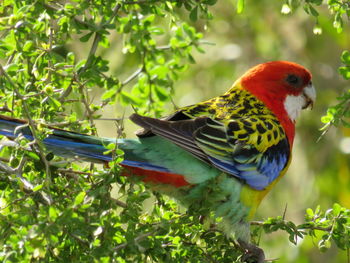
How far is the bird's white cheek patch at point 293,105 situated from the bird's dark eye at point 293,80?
0.10 metres

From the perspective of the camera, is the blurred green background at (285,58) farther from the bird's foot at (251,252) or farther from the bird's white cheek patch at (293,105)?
the bird's foot at (251,252)

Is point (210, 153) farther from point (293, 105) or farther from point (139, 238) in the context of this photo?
point (293, 105)

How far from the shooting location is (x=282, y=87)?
15.6ft

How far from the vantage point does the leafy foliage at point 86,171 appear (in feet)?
8.38

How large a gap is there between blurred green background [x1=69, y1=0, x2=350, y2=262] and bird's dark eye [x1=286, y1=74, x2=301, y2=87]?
1.88 m

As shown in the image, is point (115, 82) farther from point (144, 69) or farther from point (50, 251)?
point (50, 251)

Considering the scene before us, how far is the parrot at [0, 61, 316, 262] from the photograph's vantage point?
333 cm

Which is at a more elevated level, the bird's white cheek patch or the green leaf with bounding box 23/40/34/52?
the green leaf with bounding box 23/40/34/52

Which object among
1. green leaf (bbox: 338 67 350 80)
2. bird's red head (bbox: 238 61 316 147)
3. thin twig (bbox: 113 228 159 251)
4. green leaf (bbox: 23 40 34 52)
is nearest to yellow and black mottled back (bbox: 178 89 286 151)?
bird's red head (bbox: 238 61 316 147)

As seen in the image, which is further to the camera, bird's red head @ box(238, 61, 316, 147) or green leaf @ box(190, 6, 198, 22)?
bird's red head @ box(238, 61, 316, 147)

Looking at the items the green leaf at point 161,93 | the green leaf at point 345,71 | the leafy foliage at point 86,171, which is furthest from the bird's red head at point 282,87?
the green leaf at point 161,93

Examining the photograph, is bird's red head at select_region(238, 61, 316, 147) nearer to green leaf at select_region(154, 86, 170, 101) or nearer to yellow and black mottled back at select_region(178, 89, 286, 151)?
yellow and black mottled back at select_region(178, 89, 286, 151)

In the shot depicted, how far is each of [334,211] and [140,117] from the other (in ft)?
3.68

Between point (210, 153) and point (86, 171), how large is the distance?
834 millimetres
